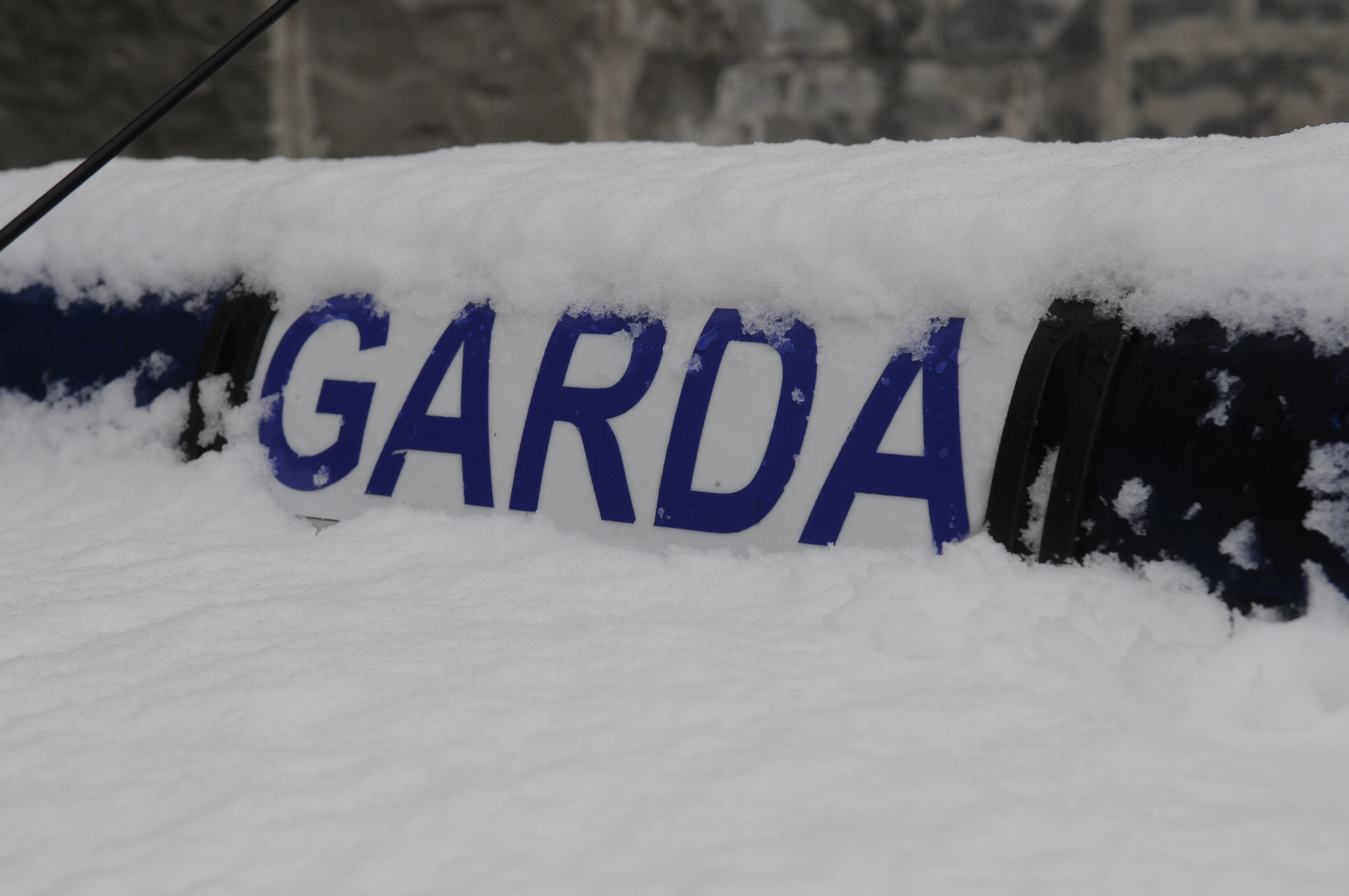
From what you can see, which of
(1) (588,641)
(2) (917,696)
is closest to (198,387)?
(1) (588,641)

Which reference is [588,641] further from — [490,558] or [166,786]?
[166,786]

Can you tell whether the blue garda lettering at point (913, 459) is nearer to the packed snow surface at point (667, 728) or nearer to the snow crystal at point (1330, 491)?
the packed snow surface at point (667, 728)

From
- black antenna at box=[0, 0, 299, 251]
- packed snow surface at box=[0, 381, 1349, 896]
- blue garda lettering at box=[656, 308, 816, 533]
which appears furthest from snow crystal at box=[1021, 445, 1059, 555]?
black antenna at box=[0, 0, 299, 251]

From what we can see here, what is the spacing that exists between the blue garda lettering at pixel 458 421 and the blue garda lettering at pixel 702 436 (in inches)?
10.0

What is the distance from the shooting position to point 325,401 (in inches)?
58.7

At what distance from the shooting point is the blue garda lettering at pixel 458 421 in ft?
4.52

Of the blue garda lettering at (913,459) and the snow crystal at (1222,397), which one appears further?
the blue garda lettering at (913,459)

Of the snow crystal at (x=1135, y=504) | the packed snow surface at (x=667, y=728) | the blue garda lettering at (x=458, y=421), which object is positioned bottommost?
the packed snow surface at (x=667, y=728)

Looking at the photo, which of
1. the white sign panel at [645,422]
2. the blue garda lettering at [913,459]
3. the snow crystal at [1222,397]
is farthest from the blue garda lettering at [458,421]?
the snow crystal at [1222,397]

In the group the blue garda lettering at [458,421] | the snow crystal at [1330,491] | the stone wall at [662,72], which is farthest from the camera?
the stone wall at [662,72]

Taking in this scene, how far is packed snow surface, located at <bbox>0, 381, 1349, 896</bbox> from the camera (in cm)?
72

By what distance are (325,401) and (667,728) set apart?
83 centimetres

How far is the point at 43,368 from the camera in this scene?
1.73 metres

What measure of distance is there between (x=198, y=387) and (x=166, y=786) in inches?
34.9
